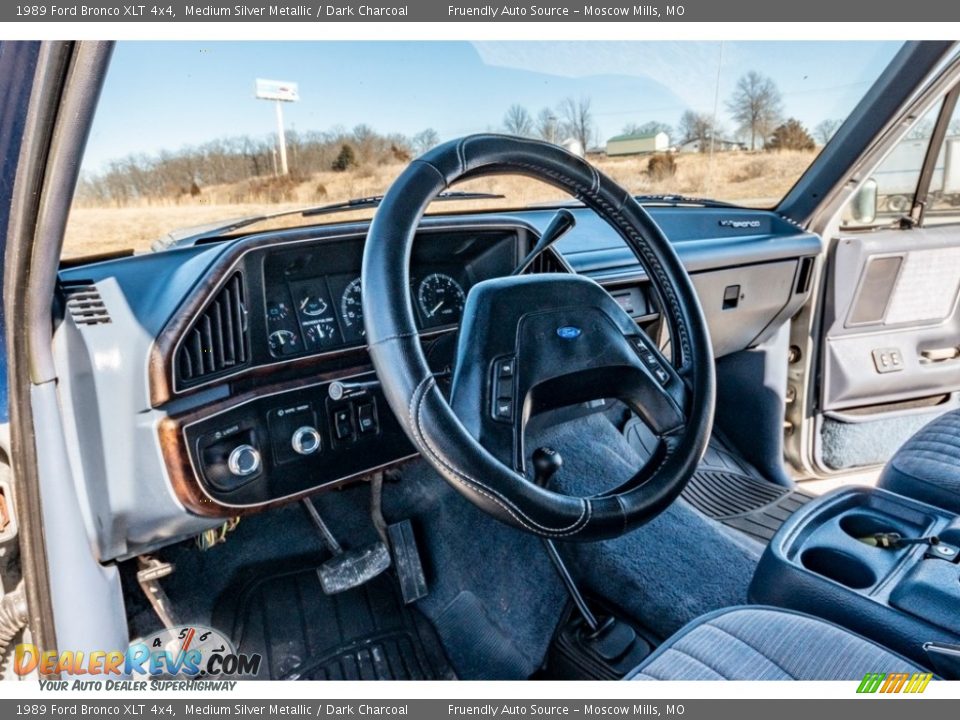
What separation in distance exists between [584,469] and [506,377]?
0.90m

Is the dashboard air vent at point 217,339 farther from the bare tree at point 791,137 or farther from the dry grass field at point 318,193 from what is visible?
the bare tree at point 791,137

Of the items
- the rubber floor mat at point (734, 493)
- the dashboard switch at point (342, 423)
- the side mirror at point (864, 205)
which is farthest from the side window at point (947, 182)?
the dashboard switch at point (342, 423)

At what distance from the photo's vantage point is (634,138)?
2121 millimetres

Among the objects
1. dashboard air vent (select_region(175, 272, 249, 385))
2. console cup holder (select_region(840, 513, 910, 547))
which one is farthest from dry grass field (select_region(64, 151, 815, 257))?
console cup holder (select_region(840, 513, 910, 547))

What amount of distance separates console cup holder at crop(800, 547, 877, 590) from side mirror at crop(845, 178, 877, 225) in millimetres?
1600

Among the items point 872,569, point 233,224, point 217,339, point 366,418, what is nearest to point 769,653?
point 872,569

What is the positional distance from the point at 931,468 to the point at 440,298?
1181 millimetres

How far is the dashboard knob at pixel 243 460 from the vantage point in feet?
4.48

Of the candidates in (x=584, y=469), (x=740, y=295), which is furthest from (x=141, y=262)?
(x=740, y=295)

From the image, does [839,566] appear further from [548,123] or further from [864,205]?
[864,205]

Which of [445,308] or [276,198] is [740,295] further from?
[276,198]

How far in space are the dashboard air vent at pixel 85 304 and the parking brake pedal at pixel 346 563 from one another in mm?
773

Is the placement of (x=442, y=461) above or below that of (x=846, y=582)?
above

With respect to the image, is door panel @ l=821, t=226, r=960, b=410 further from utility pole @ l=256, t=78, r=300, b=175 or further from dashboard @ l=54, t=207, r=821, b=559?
utility pole @ l=256, t=78, r=300, b=175
